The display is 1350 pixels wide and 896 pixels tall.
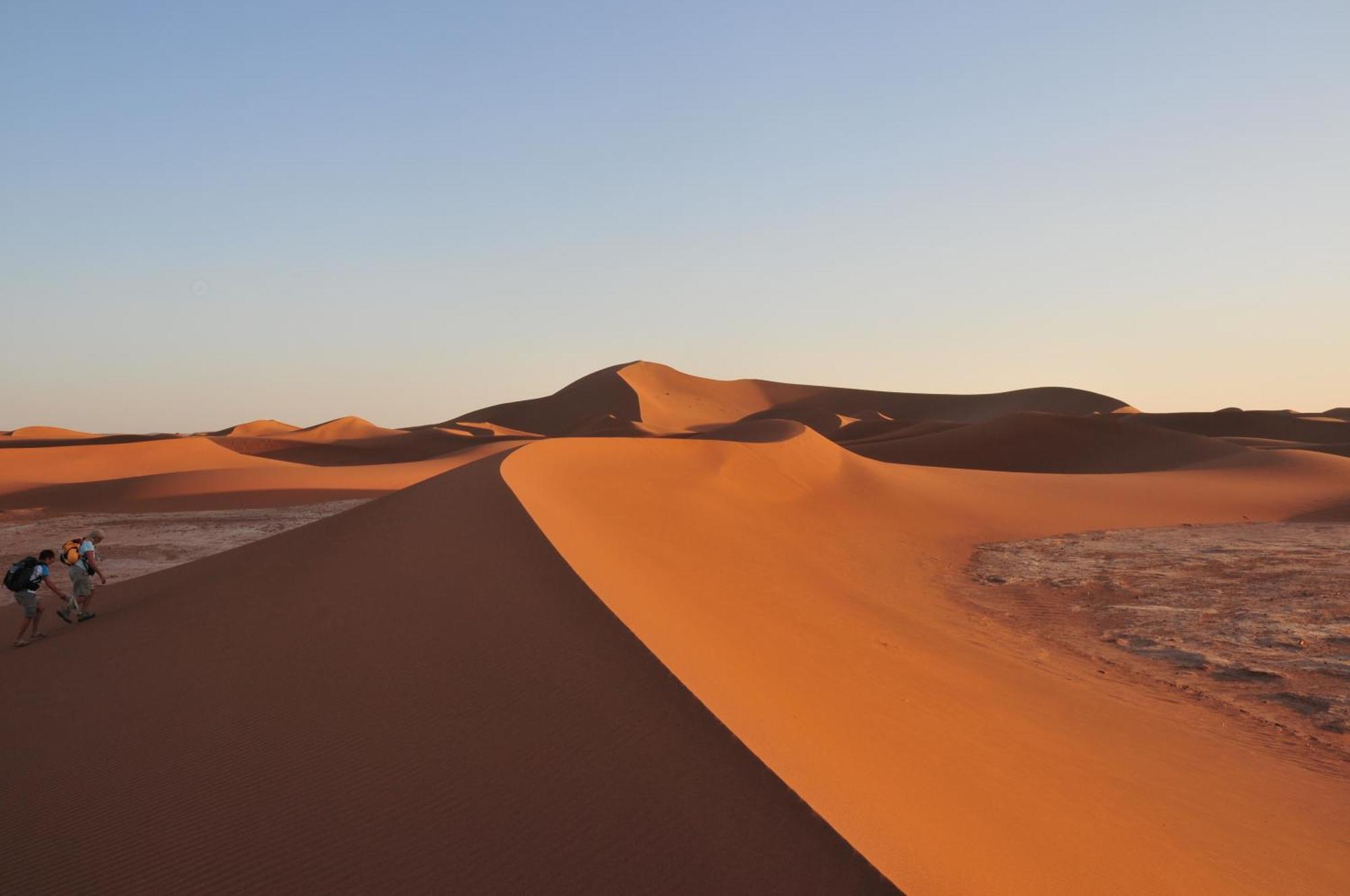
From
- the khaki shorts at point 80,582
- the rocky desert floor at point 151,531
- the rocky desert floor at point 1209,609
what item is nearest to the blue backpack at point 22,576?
the khaki shorts at point 80,582

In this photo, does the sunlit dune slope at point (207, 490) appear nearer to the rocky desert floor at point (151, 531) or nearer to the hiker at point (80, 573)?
the rocky desert floor at point (151, 531)

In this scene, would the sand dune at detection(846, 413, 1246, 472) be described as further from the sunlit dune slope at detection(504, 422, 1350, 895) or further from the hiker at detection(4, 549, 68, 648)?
the hiker at detection(4, 549, 68, 648)

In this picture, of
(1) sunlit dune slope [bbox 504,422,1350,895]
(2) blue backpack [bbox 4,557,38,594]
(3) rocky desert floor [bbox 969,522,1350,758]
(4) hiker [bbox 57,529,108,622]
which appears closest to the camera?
(1) sunlit dune slope [bbox 504,422,1350,895]

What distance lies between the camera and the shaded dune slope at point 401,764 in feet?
11.0

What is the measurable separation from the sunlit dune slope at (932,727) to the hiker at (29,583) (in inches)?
174

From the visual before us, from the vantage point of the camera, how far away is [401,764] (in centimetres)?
421

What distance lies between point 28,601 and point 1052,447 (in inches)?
1478

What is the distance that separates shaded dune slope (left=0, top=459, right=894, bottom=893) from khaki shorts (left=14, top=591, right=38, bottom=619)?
1.02 metres

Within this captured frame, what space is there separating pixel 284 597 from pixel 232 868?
448cm

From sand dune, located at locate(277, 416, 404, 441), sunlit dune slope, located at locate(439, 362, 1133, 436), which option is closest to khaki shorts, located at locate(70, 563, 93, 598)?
sand dune, located at locate(277, 416, 404, 441)

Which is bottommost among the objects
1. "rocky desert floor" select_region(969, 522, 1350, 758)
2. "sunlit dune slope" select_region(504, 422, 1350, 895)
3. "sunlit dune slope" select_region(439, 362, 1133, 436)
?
"rocky desert floor" select_region(969, 522, 1350, 758)

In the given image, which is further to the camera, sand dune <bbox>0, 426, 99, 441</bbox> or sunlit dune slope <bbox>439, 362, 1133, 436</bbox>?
sunlit dune slope <bbox>439, 362, 1133, 436</bbox>

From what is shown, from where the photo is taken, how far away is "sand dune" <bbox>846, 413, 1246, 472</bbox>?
35.6m

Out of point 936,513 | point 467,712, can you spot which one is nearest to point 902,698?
point 467,712
